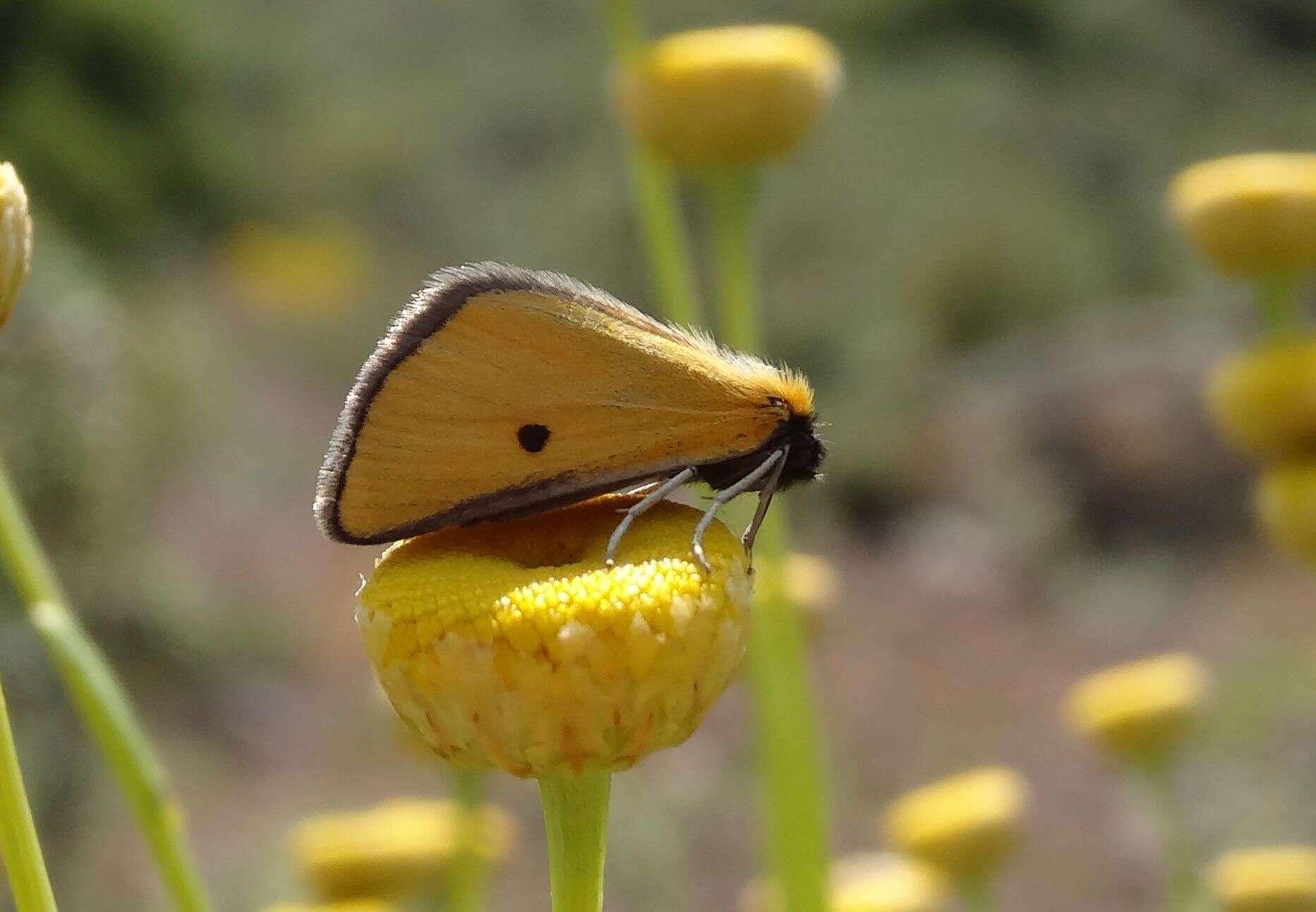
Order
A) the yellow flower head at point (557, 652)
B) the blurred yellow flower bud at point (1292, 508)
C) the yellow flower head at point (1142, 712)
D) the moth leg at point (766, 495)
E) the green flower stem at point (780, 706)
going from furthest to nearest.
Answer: the yellow flower head at point (1142, 712), the blurred yellow flower bud at point (1292, 508), the green flower stem at point (780, 706), the moth leg at point (766, 495), the yellow flower head at point (557, 652)

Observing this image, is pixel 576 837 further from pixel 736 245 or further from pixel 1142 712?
pixel 1142 712

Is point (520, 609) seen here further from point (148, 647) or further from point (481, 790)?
point (148, 647)

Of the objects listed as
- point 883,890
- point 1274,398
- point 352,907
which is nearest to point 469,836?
point 352,907

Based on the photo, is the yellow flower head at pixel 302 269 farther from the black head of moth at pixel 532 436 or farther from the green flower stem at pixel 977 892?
the black head of moth at pixel 532 436

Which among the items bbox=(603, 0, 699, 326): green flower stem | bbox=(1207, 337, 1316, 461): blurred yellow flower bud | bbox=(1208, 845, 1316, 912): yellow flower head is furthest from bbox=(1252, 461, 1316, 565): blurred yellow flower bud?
bbox=(603, 0, 699, 326): green flower stem

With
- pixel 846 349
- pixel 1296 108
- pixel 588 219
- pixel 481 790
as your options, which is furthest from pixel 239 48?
pixel 481 790

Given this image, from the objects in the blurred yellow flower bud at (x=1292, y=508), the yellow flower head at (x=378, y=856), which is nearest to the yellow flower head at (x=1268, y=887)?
the blurred yellow flower bud at (x=1292, y=508)
